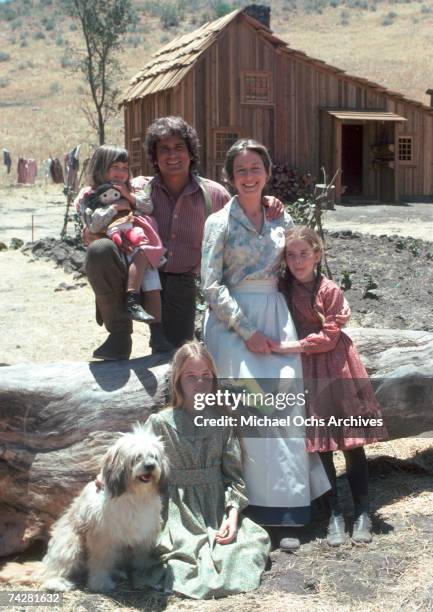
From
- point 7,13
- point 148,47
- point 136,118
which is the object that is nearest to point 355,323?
point 136,118

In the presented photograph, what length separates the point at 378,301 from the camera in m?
8.84

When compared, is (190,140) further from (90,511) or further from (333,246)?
(333,246)

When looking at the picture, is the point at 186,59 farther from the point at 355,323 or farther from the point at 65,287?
the point at 355,323

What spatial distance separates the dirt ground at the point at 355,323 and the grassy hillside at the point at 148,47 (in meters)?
21.3

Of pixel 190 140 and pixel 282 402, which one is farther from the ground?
pixel 190 140

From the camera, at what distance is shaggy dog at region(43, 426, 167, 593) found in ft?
11.7

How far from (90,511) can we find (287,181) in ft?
58.3

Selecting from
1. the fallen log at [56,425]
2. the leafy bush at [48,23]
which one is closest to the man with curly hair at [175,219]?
the fallen log at [56,425]

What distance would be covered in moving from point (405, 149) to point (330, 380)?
816 inches

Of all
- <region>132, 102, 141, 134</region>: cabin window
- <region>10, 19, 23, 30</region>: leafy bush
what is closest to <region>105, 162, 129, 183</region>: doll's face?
<region>132, 102, 141, 134</region>: cabin window

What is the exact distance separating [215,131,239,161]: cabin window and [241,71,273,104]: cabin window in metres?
0.89

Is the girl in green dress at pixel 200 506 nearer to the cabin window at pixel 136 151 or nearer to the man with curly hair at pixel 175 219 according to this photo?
the man with curly hair at pixel 175 219

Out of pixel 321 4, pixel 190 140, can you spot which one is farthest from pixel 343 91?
pixel 321 4

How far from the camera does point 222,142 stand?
2094 centimetres
